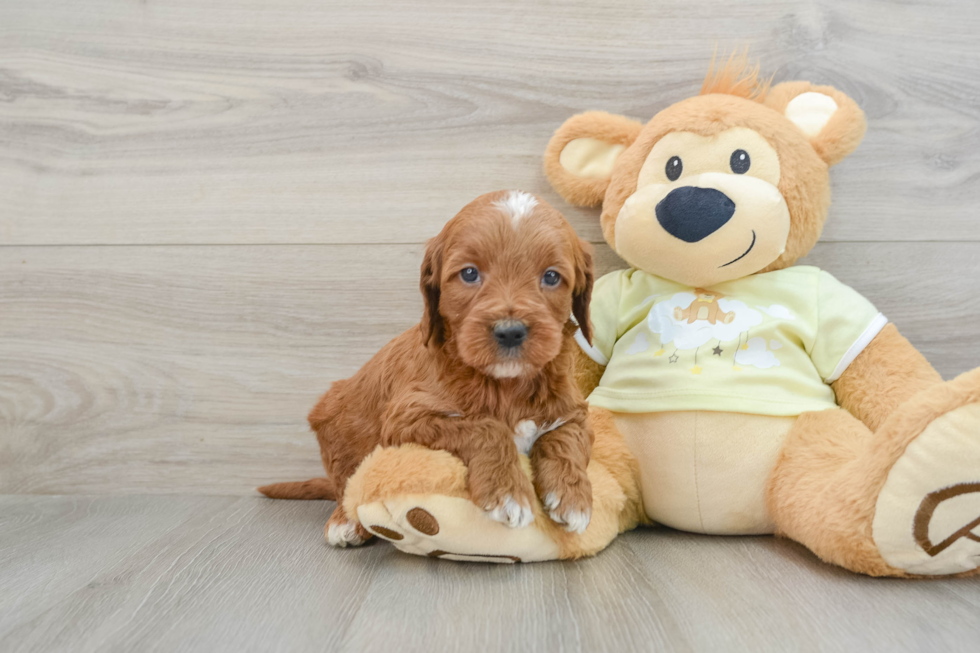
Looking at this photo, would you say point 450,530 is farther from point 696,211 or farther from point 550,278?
point 696,211

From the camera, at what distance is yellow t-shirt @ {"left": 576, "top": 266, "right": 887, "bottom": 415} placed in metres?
1.15

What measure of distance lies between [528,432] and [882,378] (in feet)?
2.06

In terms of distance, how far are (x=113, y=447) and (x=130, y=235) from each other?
19.0 inches

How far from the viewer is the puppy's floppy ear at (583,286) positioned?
1.04 metres

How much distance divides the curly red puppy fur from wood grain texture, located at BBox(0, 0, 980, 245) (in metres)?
0.48

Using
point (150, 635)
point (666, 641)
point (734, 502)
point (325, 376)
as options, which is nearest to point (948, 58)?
point (734, 502)

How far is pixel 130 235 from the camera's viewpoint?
1.50 m

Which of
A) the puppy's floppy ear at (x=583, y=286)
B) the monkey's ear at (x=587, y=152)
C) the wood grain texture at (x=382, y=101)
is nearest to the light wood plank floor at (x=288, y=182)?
the wood grain texture at (x=382, y=101)

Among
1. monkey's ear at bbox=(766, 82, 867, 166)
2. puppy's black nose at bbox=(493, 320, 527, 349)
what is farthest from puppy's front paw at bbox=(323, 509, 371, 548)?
monkey's ear at bbox=(766, 82, 867, 166)

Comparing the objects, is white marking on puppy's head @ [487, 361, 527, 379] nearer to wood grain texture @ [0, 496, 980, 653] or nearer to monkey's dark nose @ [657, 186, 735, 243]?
wood grain texture @ [0, 496, 980, 653]

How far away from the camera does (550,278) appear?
98cm

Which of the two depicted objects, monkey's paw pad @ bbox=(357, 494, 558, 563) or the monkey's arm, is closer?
monkey's paw pad @ bbox=(357, 494, 558, 563)

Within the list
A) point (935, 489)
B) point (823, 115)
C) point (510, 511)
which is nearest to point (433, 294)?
point (510, 511)

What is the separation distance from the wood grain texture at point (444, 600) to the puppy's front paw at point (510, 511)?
101mm
